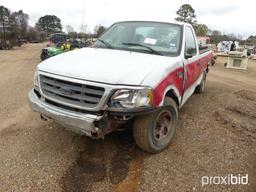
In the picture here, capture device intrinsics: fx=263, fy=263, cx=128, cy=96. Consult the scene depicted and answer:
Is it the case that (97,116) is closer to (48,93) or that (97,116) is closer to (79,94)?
(79,94)

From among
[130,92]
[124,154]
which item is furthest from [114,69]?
[124,154]

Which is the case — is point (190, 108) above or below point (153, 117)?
below

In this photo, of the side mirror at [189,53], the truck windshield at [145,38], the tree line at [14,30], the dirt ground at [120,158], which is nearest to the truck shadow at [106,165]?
the dirt ground at [120,158]

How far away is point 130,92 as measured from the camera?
3.02 m

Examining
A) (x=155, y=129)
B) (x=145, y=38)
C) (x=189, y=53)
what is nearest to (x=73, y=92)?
(x=155, y=129)

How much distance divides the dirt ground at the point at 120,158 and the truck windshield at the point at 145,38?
1426mm

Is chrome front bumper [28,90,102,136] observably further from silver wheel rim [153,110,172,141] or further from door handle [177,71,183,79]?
door handle [177,71,183,79]

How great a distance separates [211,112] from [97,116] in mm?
3367

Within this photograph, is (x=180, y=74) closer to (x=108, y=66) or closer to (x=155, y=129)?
(x=155, y=129)

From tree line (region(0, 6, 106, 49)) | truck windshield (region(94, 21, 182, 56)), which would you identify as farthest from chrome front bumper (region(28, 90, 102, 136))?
tree line (region(0, 6, 106, 49))

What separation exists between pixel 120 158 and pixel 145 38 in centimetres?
196

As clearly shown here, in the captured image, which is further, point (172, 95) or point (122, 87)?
point (172, 95)

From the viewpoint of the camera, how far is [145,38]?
4.30 m

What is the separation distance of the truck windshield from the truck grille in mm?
1293
